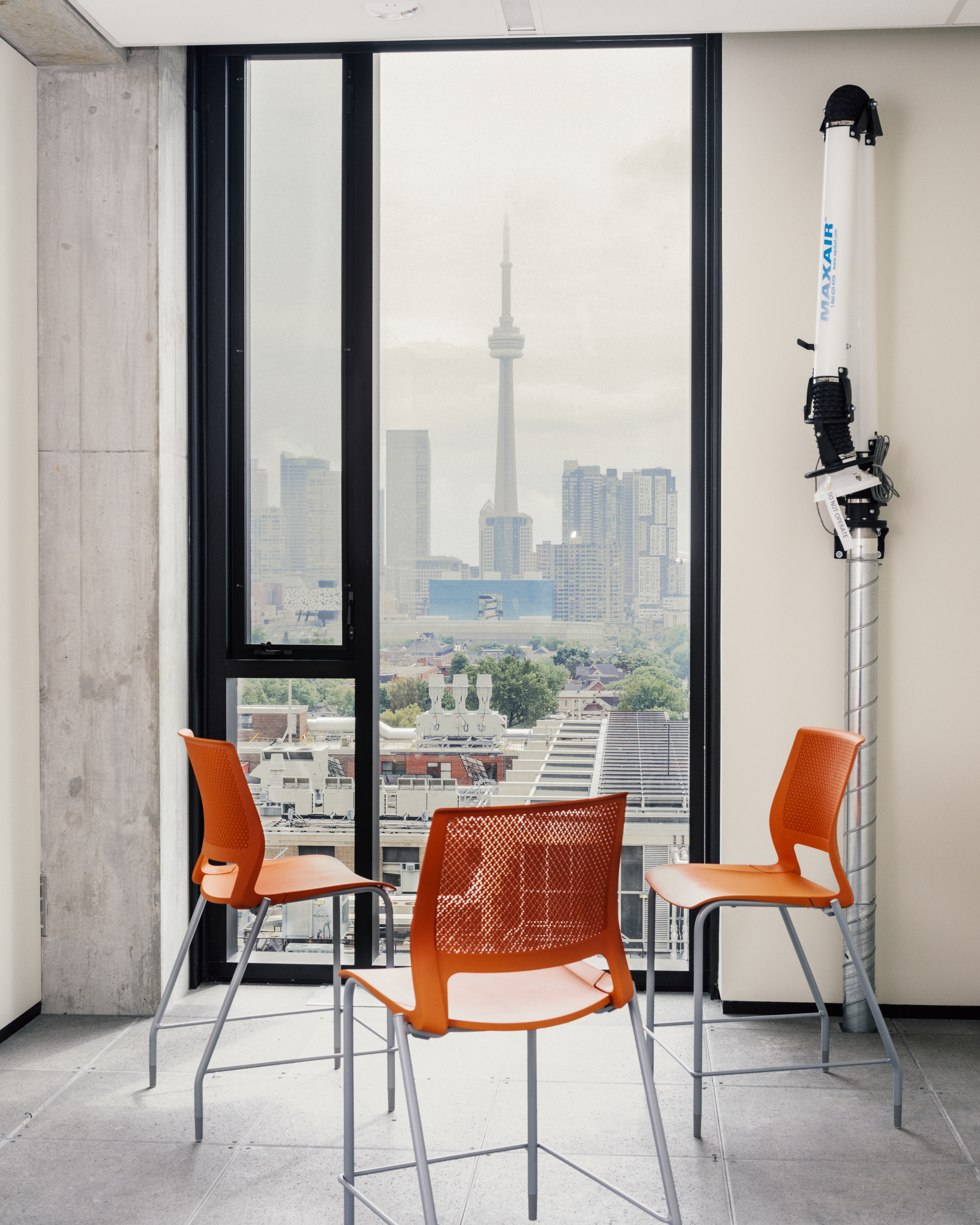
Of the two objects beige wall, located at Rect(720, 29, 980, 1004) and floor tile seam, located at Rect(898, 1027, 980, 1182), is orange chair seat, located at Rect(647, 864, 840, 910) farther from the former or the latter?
floor tile seam, located at Rect(898, 1027, 980, 1182)

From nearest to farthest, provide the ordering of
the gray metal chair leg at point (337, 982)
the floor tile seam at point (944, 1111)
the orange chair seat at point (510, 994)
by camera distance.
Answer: the orange chair seat at point (510, 994) < the floor tile seam at point (944, 1111) < the gray metal chair leg at point (337, 982)

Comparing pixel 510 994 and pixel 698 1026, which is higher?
pixel 510 994

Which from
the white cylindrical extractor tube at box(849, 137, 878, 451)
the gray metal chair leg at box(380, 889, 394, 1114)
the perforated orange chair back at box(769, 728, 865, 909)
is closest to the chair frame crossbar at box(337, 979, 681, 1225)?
the gray metal chair leg at box(380, 889, 394, 1114)

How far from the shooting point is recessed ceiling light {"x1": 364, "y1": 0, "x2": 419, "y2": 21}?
2807 millimetres

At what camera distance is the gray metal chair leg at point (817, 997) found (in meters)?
2.66

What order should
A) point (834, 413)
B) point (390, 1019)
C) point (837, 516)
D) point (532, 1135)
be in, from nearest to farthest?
point (532, 1135) < point (390, 1019) < point (834, 413) < point (837, 516)

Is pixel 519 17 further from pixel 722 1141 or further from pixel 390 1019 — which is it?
pixel 722 1141

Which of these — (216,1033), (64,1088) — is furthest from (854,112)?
(64,1088)

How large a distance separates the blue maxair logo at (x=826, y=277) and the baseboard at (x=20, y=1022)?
10.5ft

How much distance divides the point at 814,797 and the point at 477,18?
2481 mm

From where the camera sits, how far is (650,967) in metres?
2.70

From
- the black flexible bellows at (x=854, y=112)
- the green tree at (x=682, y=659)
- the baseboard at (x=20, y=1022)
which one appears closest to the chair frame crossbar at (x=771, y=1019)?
the green tree at (x=682, y=659)

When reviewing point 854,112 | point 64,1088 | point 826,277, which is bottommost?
point 64,1088

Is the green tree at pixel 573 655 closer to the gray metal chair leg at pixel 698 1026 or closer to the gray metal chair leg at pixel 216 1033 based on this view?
the gray metal chair leg at pixel 698 1026
